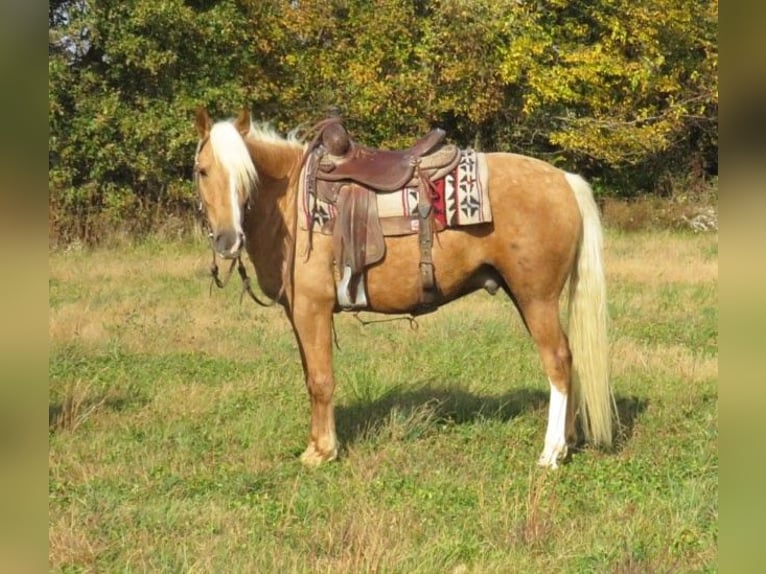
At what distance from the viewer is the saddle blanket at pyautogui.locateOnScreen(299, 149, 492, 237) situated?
15.5 ft

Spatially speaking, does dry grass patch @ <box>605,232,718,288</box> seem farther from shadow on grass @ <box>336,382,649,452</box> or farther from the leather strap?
the leather strap

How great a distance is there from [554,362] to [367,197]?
147 cm

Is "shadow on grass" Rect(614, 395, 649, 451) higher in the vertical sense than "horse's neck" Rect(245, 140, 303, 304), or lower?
lower

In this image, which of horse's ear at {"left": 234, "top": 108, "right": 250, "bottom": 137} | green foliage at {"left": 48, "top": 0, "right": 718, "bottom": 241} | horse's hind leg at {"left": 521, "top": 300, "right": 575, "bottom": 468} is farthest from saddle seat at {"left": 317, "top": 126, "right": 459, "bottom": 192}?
green foliage at {"left": 48, "top": 0, "right": 718, "bottom": 241}

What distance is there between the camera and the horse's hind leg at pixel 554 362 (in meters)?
4.79

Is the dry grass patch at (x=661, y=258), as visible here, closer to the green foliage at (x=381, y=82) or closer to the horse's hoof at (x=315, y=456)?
the green foliage at (x=381, y=82)

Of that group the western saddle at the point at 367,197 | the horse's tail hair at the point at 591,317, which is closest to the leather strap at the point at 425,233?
the western saddle at the point at 367,197

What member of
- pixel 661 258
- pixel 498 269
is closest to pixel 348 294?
pixel 498 269

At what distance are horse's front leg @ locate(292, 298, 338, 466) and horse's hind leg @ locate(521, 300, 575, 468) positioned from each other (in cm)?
120

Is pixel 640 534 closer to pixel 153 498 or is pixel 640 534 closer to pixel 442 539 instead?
pixel 442 539

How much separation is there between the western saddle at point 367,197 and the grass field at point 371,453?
104 cm

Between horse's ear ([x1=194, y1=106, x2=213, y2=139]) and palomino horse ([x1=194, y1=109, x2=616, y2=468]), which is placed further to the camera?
palomino horse ([x1=194, y1=109, x2=616, y2=468])
